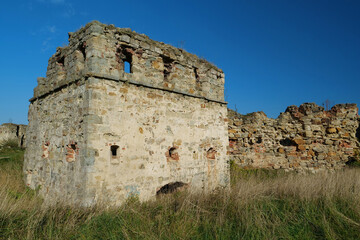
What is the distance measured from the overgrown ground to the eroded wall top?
2.59m

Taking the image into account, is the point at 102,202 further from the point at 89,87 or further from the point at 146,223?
the point at 89,87

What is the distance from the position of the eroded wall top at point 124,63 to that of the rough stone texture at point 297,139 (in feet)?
9.17

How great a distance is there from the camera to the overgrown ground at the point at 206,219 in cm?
353

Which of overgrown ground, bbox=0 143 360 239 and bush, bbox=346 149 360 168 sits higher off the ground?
bush, bbox=346 149 360 168

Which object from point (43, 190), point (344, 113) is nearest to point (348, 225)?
point (43, 190)

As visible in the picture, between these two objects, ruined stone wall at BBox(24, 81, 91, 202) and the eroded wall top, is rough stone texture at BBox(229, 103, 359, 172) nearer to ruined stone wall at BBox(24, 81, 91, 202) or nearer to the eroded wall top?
the eroded wall top

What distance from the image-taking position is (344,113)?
31.1ft

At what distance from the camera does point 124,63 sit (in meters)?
5.52

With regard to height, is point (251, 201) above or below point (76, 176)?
below

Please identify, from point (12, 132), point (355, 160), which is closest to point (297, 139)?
point (355, 160)

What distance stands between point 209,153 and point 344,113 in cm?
620

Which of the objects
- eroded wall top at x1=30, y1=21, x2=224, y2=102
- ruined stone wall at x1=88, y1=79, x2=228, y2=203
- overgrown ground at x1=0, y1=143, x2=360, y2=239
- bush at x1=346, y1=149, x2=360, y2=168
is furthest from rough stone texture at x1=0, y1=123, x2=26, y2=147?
bush at x1=346, y1=149, x2=360, y2=168

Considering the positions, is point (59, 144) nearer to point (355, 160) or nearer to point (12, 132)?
point (355, 160)

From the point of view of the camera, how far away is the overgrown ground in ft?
11.6
